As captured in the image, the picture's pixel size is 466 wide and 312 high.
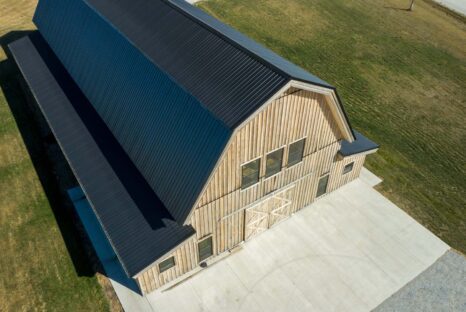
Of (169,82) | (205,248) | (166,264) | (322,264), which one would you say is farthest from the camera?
(322,264)

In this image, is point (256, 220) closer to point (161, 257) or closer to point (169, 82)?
point (161, 257)

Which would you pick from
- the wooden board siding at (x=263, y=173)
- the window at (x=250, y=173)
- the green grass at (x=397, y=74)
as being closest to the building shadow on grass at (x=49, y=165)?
the wooden board siding at (x=263, y=173)

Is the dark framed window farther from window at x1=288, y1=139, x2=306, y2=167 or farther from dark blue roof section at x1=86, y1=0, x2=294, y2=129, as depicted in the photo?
dark blue roof section at x1=86, y1=0, x2=294, y2=129

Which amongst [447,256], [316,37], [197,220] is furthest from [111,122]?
[316,37]

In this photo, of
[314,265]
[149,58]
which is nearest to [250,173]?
[314,265]

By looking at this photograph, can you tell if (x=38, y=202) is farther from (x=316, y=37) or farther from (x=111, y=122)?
(x=316, y=37)

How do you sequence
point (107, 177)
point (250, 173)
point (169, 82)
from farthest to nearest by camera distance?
point (107, 177) → point (169, 82) → point (250, 173)
